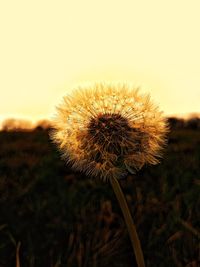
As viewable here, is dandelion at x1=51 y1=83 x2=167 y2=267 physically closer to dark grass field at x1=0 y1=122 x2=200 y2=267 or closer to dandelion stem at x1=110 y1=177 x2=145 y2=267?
dandelion stem at x1=110 y1=177 x2=145 y2=267

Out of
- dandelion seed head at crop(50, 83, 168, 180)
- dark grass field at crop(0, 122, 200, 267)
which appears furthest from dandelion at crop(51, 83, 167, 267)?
dark grass field at crop(0, 122, 200, 267)

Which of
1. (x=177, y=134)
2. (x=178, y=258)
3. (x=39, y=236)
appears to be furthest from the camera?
(x=177, y=134)

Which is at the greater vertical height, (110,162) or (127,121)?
(127,121)

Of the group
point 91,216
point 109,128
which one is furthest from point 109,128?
point 91,216

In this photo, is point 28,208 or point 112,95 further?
point 28,208

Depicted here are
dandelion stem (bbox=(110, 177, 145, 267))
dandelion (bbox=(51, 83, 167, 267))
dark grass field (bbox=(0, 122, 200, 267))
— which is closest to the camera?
dandelion stem (bbox=(110, 177, 145, 267))

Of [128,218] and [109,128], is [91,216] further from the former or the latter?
[128,218]

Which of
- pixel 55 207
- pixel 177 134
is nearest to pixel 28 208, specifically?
pixel 55 207

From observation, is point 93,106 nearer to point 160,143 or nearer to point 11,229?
point 160,143
